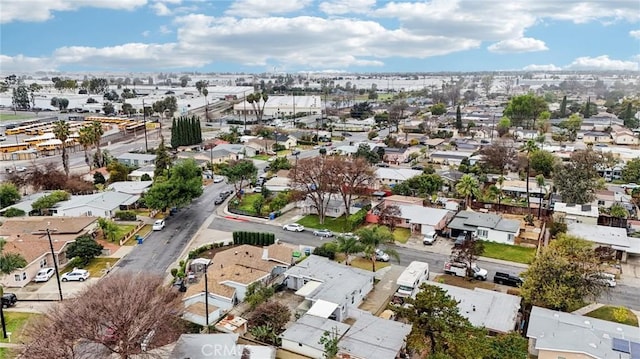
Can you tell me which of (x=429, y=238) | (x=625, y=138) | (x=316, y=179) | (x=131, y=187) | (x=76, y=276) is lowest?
(x=76, y=276)

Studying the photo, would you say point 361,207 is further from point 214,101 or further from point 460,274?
point 214,101

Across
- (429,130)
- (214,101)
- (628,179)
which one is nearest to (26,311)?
(628,179)

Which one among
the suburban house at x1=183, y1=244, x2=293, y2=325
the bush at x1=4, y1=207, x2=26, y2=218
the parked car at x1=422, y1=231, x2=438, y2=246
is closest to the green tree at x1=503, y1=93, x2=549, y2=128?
the parked car at x1=422, y1=231, x2=438, y2=246

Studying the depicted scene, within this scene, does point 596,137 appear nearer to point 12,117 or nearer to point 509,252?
point 509,252

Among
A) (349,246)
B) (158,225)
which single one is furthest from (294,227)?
(158,225)

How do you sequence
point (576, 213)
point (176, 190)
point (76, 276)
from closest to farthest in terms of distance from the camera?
point (76, 276) → point (576, 213) → point (176, 190)

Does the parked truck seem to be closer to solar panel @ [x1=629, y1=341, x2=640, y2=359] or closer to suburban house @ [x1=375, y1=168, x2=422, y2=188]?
solar panel @ [x1=629, y1=341, x2=640, y2=359]
